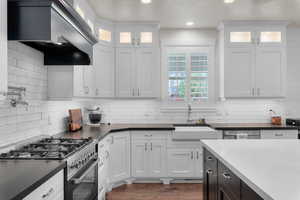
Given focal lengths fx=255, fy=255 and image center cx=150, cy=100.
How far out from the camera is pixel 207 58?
4.88 metres

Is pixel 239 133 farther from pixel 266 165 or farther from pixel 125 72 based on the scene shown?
pixel 266 165

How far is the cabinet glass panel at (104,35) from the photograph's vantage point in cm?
434

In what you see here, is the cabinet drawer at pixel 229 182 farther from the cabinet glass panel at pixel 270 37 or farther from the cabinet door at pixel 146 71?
the cabinet glass panel at pixel 270 37

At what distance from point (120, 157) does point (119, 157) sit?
0.02 metres

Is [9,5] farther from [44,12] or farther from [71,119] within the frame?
[71,119]

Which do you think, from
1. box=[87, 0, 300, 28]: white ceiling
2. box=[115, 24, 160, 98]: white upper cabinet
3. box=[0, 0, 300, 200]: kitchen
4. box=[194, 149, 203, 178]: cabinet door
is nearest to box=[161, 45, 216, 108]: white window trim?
box=[0, 0, 300, 200]: kitchen

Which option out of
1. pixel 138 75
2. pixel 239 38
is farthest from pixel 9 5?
pixel 239 38

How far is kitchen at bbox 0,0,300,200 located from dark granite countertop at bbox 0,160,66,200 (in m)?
0.03

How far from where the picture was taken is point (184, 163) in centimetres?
420

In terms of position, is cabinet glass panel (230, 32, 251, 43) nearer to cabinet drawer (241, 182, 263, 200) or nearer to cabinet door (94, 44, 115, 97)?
cabinet door (94, 44, 115, 97)

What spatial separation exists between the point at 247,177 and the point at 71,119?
8.80 ft

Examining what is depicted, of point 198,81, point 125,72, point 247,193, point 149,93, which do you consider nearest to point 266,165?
point 247,193

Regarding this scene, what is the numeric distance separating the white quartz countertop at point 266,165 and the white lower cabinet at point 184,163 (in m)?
1.70

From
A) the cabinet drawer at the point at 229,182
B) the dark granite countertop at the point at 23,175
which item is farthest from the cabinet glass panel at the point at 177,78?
the dark granite countertop at the point at 23,175
